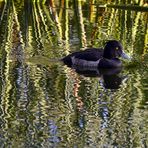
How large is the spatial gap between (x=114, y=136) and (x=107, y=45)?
418cm

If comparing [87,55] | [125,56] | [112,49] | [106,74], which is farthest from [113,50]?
[106,74]

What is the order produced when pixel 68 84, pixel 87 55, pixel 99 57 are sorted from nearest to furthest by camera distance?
1. pixel 68 84
2. pixel 87 55
3. pixel 99 57

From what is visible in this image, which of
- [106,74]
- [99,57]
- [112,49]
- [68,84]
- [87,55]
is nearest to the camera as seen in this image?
A: [68,84]

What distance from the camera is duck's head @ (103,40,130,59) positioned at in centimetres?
1105

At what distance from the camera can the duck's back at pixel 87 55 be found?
10672 millimetres

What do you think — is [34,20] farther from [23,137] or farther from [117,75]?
[23,137]

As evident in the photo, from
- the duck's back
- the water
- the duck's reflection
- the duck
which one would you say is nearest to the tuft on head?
the duck

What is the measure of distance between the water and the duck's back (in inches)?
6.9

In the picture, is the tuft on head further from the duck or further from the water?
the water

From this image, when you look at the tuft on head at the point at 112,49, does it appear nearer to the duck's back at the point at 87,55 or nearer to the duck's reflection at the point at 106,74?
the duck's back at the point at 87,55

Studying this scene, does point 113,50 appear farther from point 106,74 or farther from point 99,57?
point 106,74

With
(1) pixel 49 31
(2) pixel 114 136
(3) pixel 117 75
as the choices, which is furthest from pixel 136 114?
(1) pixel 49 31

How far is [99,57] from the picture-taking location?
11.0 m

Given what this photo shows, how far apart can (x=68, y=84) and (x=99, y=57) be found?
181cm
